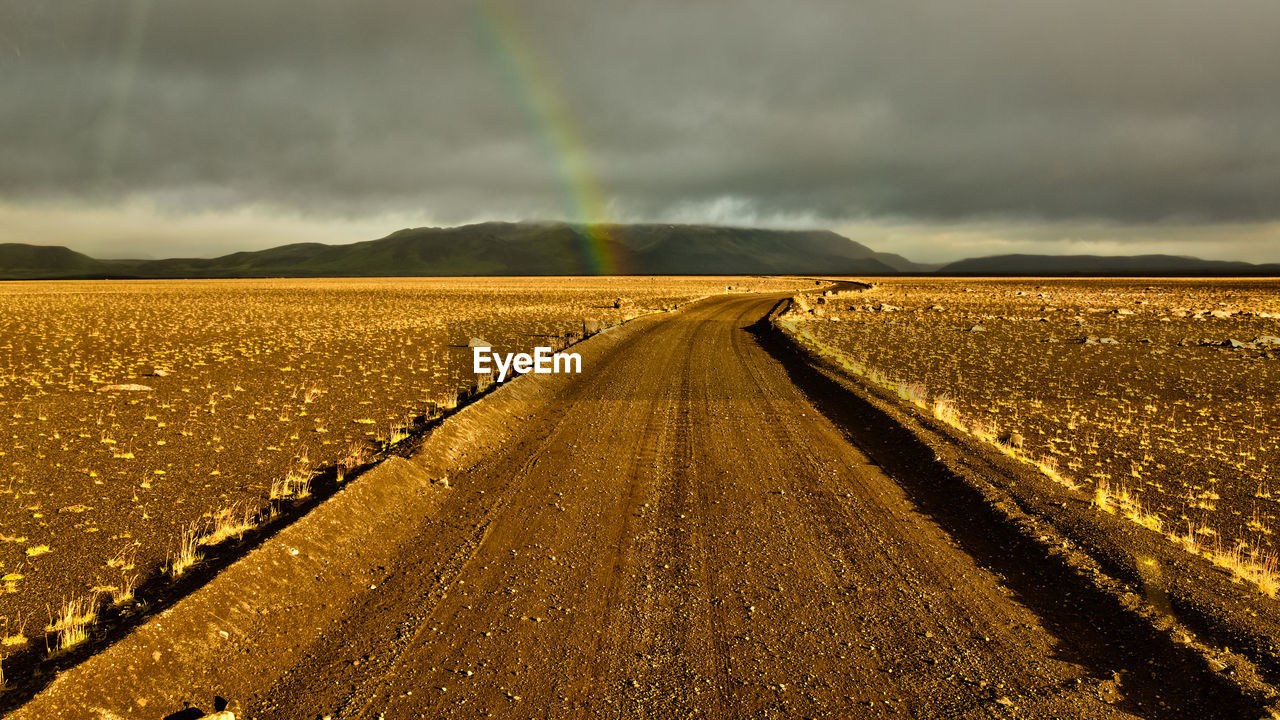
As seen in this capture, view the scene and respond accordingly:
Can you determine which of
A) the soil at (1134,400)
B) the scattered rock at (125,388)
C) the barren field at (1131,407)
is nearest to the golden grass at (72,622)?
the barren field at (1131,407)

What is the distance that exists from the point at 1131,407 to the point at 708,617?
48.4ft

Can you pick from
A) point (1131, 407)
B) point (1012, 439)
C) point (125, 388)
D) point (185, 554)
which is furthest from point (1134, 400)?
point (125, 388)

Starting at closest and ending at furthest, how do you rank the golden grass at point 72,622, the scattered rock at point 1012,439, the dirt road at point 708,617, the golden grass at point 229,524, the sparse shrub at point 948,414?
the dirt road at point 708,617, the golden grass at point 72,622, the golden grass at point 229,524, the scattered rock at point 1012,439, the sparse shrub at point 948,414

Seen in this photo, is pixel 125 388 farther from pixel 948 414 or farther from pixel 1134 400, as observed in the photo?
pixel 1134 400

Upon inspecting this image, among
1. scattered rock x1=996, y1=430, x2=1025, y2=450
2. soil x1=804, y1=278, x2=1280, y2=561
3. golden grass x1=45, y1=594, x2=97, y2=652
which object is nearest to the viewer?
golden grass x1=45, y1=594, x2=97, y2=652

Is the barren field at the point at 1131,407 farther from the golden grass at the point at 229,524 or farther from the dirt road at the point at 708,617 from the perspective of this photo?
the golden grass at the point at 229,524

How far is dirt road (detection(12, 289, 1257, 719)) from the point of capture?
14.7 feet

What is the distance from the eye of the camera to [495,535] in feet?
23.9

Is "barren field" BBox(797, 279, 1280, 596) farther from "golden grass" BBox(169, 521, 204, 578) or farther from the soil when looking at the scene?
"golden grass" BBox(169, 521, 204, 578)

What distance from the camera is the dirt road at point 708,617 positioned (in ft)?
14.7

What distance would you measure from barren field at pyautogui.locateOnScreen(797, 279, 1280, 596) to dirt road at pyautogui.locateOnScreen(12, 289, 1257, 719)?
2.76m

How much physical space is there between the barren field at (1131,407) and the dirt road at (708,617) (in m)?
2.76

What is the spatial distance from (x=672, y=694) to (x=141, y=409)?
597 inches

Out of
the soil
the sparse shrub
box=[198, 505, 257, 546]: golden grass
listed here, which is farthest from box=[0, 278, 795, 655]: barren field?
the soil
